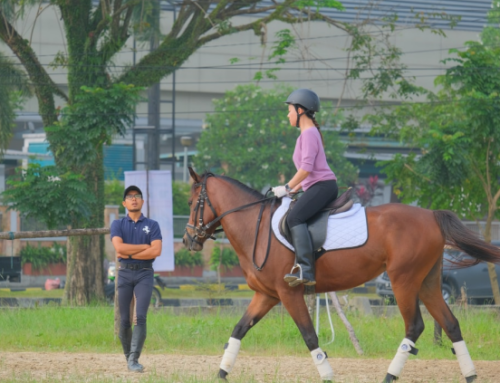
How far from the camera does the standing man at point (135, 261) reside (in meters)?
8.62

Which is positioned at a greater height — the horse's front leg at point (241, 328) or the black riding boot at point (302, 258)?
the black riding boot at point (302, 258)

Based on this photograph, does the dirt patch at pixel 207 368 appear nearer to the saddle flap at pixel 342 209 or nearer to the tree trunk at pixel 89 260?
the saddle flap at pixel 342 209

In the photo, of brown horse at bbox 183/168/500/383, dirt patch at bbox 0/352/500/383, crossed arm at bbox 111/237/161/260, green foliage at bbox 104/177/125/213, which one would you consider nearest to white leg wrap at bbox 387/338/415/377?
brown horse at bbox 183/168/500/383

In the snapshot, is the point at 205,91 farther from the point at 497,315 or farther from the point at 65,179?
the point at 497,315

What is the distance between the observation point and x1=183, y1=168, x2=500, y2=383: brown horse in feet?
24.9

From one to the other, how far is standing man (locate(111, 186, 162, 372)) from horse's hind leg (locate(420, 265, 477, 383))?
9.57 feet

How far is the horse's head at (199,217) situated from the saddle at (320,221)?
0.89 m

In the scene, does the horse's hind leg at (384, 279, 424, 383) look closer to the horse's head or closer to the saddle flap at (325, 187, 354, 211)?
the saddle flap at (325, 187, 354, 211)

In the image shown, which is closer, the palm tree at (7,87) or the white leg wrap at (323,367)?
the white leg wrap at (323,367)

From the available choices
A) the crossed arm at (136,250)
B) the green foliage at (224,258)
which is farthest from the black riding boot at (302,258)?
the green foliage at (224,258)

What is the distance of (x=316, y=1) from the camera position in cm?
1953

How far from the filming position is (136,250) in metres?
8.65

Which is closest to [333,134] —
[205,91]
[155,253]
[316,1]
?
[205,91]

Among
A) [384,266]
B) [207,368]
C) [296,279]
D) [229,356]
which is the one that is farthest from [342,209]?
[207,368]
